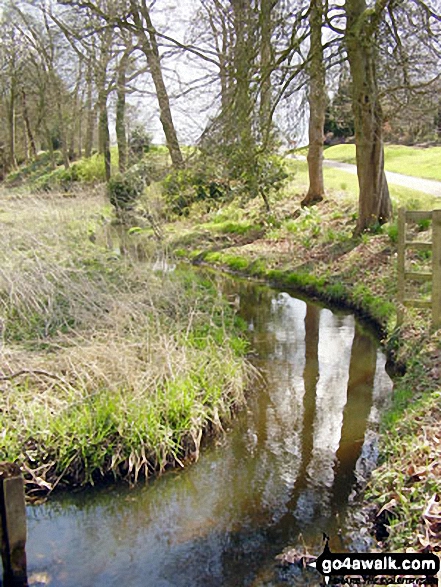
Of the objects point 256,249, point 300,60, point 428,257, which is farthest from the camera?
point 256,249

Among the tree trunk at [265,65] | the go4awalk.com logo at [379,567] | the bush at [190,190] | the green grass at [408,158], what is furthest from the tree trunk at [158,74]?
the go4awalk.com logo at [379,567]

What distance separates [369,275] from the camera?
1276cm

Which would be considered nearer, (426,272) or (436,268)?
(436,268)

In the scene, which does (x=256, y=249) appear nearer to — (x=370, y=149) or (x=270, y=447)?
(x=370, y=149)

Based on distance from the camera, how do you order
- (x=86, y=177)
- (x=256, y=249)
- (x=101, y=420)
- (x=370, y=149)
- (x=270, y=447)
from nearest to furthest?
(x=101, y=420), (x=270, y=447), (x=370, y=149), (x=256, y=249), (x=86, y=177)

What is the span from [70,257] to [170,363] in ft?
13.9

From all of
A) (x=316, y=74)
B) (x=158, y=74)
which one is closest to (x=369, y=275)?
(x=316, y=74)

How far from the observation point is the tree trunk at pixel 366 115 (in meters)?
12.4

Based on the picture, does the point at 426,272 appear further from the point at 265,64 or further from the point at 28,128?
the point at 28,128

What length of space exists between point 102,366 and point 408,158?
26.1 metres

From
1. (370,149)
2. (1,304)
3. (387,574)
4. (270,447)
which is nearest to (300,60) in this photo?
(370,149)

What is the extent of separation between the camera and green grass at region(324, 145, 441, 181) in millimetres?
24453

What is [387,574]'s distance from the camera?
13.1 feet

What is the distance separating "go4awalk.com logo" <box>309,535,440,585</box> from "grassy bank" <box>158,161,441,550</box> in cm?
17
